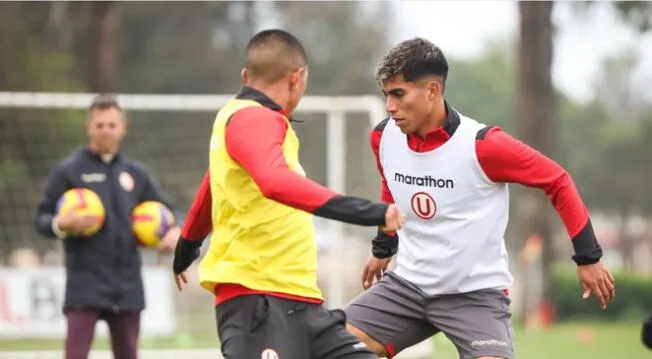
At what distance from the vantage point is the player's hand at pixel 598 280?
237 inches

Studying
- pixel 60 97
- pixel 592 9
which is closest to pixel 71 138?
pixel 60 97

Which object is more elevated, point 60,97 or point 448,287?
point 60,97

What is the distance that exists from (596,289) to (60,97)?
8507 millimetres

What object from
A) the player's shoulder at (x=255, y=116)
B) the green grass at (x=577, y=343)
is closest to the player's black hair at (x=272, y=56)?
the player's shoulder at (x=255, y=116)

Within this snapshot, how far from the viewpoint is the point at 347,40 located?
46844 mm

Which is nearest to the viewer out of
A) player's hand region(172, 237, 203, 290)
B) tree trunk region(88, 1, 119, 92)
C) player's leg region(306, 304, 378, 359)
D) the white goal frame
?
player's leg region(306, 304, 378, 359)

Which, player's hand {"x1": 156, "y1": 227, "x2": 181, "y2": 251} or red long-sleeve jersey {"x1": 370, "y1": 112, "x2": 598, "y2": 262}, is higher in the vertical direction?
red long-sleeve jersey {"x1": 370, "y1": 112, "x2": 598, "y2": 262}

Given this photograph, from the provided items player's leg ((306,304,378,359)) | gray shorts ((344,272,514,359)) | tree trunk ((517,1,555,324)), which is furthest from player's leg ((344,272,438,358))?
tree trunk ((517,1,555,324))

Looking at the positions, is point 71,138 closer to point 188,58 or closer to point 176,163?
point 176,163

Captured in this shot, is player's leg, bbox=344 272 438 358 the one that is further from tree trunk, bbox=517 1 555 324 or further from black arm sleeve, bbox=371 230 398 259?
tree trunk, bbox=517 1 555 324

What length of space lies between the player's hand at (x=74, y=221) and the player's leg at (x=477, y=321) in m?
2.63

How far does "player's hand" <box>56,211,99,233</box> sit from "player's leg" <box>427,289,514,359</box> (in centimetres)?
263

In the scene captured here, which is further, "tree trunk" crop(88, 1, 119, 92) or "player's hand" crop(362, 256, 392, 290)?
"tree trunk" crop(88, 1, 119, 92)

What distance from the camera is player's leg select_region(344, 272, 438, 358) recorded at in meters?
6.51
